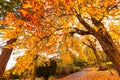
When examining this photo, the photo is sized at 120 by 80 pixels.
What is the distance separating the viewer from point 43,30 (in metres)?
10.1

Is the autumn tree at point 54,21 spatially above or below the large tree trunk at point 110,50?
above

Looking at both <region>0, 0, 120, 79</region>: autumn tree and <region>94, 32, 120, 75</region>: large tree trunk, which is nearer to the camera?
<region>0, 0, 120, 79</region>: autumn tree

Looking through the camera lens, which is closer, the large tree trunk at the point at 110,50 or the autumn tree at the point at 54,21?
the autumn tree at the point at 54,21

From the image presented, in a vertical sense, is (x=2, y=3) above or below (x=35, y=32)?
above

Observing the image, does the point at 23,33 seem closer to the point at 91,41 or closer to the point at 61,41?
the point at 61,41

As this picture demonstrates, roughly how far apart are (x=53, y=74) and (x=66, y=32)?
21.1 meters

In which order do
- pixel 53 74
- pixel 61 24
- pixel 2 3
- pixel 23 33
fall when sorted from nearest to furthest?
1. pixel 23 33
2. pixel 61 24
3. pixel 2 3
4. pixel 53 74

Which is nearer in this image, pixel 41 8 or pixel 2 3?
pixel 41 8

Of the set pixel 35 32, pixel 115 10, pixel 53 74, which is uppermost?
pixel 115 10

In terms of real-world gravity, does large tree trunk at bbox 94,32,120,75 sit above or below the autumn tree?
below

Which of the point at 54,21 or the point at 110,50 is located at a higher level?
the point at 54,21

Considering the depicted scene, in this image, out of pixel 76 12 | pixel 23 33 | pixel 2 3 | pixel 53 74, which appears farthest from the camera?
pixel 53 74

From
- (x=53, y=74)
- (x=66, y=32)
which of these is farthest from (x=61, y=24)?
(x=53, y=74)

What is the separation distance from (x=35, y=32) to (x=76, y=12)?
195 centimetres
